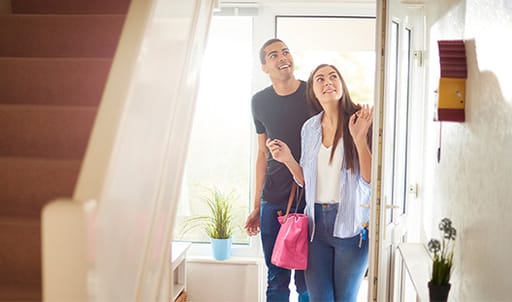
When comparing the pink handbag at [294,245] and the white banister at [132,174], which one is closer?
the white banister at [132,174]

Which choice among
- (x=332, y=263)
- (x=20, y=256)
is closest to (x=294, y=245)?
(x=332, y=263)

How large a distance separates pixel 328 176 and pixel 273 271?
816mm

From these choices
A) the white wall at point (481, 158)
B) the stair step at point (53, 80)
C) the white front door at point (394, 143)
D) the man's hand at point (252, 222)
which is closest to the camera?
the white wall at point (481, 158)

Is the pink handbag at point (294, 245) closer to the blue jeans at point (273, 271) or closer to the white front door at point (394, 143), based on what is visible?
the blue jeans at point (273, 271)

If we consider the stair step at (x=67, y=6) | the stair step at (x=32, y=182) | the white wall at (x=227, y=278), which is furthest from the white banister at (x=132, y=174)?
the white wall at (x=227, y=278)

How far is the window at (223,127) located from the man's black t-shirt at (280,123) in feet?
0.62

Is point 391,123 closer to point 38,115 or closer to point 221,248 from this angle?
point 221,248

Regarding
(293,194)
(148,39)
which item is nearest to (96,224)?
(148,39)

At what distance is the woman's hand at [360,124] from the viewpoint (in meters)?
3.93

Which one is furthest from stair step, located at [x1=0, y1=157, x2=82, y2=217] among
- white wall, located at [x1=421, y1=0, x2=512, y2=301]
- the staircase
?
white wall, located at [x1=421, y1=0, x2=512, y2=301]

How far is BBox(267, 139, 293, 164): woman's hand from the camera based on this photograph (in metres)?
4.07

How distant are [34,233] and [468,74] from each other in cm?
175

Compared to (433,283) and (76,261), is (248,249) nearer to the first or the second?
(433,283)

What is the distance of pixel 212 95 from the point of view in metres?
4.35
